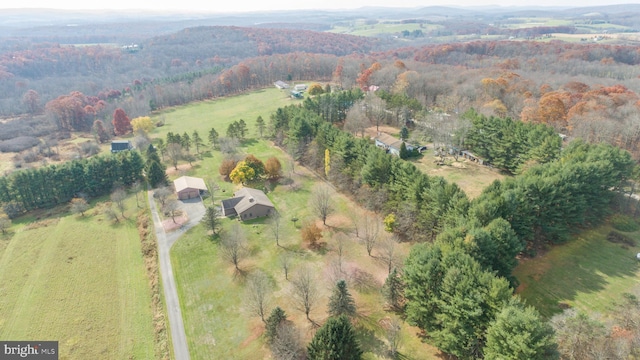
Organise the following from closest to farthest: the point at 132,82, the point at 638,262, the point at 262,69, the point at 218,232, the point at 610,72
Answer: the point at 638,262
the point at 218,232
the point at 610,72
the point at 262,69
the point at 132,82

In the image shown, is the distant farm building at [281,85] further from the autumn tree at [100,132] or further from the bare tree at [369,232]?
the bare tree at [369,232]

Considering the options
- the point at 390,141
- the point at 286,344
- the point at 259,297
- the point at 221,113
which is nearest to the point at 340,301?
the point at 286,344

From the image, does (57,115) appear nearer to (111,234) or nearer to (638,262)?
(111,234)

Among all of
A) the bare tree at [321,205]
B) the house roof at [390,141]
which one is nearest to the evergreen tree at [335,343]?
the bare tree at [321,205]

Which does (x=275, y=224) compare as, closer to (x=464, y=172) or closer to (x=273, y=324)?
(x=273, y=324)

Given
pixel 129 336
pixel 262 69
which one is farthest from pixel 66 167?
pixel 262 69

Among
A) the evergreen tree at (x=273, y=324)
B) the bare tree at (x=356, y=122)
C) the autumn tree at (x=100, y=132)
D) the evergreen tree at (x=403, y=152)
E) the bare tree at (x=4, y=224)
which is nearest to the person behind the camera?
the evergreen tree at (x=273, y=324)
